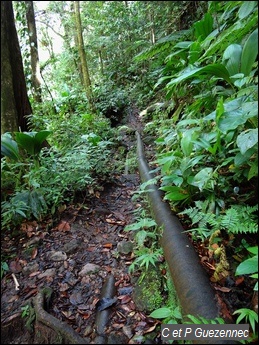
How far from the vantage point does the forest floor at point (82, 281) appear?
1556 mm

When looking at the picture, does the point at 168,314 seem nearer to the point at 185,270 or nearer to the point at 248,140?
the point at 185,270

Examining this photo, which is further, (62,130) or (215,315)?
(62,130)

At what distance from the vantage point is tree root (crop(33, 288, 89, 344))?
1.43 metres

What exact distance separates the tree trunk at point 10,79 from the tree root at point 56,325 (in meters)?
2.01

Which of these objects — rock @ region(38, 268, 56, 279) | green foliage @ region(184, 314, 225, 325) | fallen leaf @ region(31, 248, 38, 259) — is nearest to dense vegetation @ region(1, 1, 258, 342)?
green foliage @ region(184, 314, 225, 325)

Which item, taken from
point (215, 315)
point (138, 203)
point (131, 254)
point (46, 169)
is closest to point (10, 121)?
point (46, 169)

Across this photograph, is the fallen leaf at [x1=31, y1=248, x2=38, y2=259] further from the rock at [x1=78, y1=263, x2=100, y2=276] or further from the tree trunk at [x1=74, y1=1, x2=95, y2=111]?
the tree trunk at [x1=74, y1=1, x2=95, y2=111]

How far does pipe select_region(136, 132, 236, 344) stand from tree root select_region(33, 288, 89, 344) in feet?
2.14

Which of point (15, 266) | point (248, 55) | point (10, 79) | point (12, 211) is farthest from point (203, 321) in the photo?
point (10, 79)

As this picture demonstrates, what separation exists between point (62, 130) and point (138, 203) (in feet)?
6.20

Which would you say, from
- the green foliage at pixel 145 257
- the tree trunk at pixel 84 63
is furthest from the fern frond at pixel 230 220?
the tree trunk at pixel 84 63

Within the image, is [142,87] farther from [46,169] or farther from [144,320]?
[144,320]

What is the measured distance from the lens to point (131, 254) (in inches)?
93.1

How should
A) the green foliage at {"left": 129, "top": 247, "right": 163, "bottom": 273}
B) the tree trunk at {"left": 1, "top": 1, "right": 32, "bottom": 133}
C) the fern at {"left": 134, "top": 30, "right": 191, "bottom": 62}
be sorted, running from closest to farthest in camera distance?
the green foliage at {"left": 129, "top": 247, "right": 163, "bottom": 273} → the tree trunk at {"left": 1, "top": 1, "right": 32, "bottom": 133} → the fern at {"left": 134, "top": 30, "right": 191, "bottom": 62}
